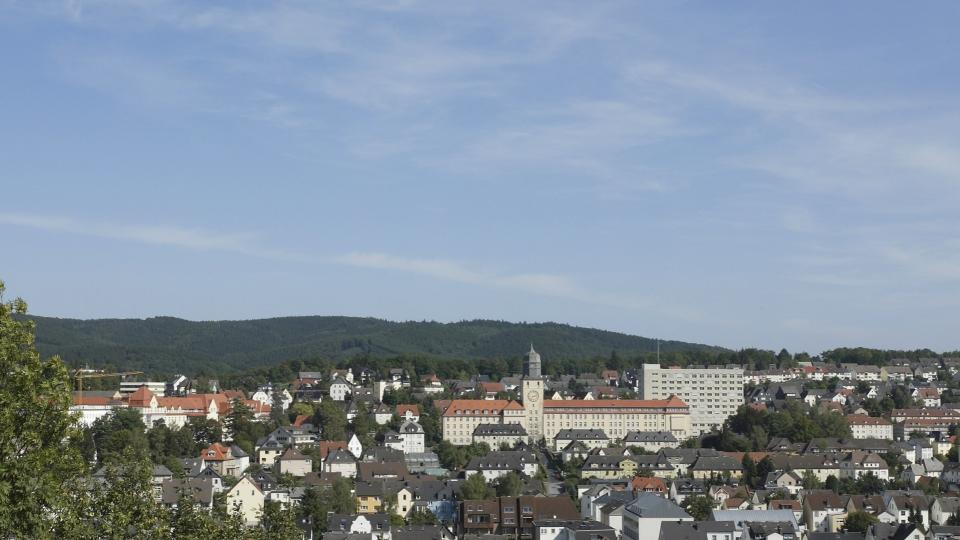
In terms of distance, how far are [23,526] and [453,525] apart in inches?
1952

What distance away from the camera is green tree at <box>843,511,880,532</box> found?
185 feet

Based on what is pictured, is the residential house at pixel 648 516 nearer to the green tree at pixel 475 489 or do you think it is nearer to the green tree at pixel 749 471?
the green tree at pixel 475 489

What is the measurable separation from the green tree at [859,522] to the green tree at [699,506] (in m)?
6.35

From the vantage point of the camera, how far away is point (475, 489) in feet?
209

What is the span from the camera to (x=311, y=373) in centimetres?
12662

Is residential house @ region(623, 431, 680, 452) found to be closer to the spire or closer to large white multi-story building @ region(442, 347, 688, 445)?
large white multi-story building @ region(442, 347, 688, 445)

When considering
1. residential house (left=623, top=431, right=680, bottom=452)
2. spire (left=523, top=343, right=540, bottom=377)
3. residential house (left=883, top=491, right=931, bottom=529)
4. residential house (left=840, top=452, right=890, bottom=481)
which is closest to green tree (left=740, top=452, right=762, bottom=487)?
residential house (left=840, top=452, right=890, bottom=481)

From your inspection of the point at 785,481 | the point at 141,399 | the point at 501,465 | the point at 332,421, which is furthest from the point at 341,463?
the point at 785,481

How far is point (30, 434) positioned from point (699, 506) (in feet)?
169

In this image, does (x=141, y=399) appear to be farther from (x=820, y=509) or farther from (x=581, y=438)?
(x=820, y=509)

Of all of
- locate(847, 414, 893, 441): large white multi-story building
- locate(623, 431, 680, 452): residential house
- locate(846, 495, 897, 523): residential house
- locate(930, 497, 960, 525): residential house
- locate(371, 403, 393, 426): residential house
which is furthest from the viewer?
locate(371, 403, 393, 426): residential house

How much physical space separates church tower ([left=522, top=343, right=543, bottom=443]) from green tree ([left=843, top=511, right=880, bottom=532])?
39.0m

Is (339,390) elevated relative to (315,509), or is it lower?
elevated

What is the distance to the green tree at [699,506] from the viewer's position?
59875 mm
